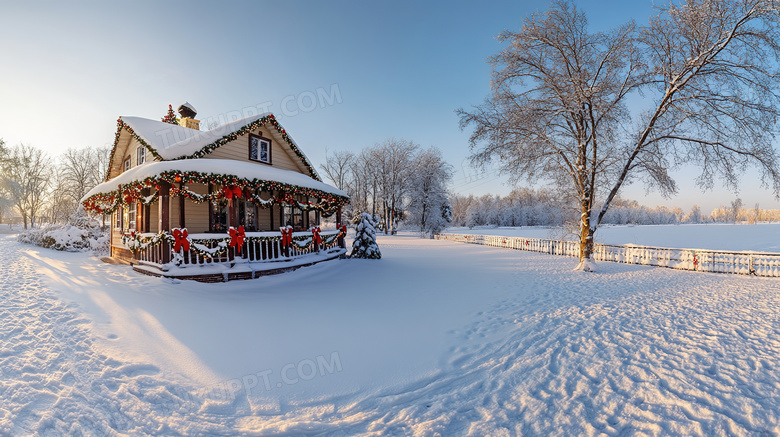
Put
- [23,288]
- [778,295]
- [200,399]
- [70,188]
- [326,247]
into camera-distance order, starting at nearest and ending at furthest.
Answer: [200,399] → [23,288] → [778,295] → [326,247] → [70,188]

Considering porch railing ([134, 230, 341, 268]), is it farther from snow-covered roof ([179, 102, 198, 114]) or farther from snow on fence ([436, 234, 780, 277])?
snow on fence ([436, 234, 780, 277])

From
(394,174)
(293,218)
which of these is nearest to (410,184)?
(394,174)

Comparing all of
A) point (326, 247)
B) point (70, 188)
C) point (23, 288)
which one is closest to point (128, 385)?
point (23, 288)

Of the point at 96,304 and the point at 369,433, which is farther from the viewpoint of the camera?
the point at 96,304

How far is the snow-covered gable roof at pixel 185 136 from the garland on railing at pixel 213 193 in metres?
1.71

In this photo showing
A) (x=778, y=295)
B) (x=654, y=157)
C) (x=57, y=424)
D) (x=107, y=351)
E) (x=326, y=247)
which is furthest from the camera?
(x=326, y=247)

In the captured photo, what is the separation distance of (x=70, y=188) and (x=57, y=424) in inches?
1799

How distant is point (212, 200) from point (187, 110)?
9.38 metres

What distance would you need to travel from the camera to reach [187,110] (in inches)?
642

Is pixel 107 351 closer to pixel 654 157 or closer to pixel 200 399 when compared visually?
pixel 200 399

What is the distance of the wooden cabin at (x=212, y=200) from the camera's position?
29.4ft

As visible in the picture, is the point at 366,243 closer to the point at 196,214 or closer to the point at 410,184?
the point at 196,214

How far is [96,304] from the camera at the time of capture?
20.9ft

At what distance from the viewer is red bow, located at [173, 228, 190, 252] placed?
857 centimetres
